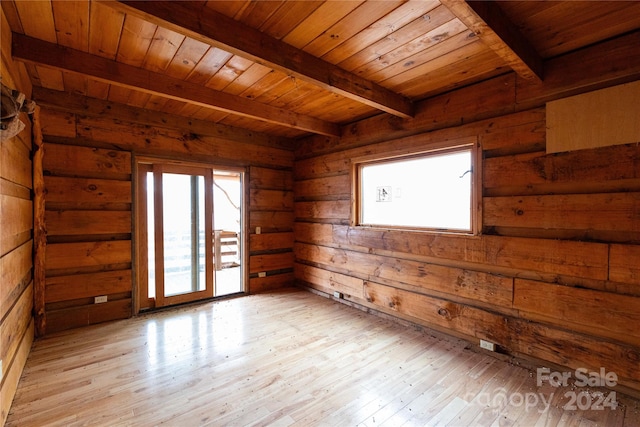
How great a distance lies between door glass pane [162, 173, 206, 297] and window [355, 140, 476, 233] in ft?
7.28

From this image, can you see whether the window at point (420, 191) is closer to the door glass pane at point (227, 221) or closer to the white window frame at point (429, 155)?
the white window frame at point (429, 155)

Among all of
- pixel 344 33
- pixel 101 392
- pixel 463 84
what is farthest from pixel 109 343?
pixel 463 84

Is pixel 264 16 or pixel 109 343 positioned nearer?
pixel 264 16

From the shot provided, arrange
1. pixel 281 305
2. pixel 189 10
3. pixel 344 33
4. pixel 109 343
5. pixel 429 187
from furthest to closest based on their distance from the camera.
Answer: pixel 281 305 < pixel 429 187 < pixel 109 343 < pixel 344 33 < pixel 189 10

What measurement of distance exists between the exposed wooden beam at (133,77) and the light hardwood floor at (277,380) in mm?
2393

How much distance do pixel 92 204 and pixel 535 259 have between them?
4.47 m

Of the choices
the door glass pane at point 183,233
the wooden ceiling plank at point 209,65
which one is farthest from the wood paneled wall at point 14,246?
the door glass pane at point 183,233

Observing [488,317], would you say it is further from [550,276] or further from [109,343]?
[109,343]

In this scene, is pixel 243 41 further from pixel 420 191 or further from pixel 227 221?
pixel 227 221

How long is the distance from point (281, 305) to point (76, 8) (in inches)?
137

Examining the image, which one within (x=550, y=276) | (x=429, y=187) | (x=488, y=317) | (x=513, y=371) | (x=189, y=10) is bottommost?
(x=513, y=371)

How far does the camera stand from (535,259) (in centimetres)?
238

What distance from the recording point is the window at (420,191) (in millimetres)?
2883

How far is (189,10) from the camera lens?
170 cm
